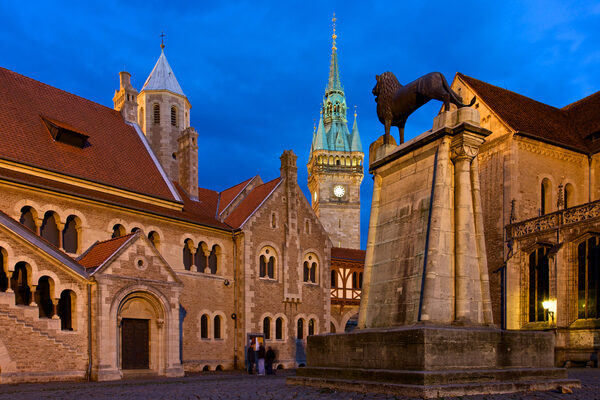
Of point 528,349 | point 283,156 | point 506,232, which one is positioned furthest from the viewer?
point 283,156

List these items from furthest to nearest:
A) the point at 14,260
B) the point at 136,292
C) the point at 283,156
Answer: the point at 283,156, the point at 136,292, the point at 14,260

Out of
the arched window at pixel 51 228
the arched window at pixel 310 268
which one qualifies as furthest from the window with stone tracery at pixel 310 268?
the arched window at pixel 51 228

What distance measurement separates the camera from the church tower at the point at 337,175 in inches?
3770

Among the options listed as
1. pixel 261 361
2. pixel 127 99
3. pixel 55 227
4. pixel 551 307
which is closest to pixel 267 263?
pixel 261 361

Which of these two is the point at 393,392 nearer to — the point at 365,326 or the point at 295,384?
the point at 365,326

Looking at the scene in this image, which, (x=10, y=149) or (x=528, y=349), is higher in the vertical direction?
(x=10, y=149)

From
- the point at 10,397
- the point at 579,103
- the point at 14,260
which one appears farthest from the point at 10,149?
the point at 579,103

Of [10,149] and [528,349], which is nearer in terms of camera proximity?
[528,349]

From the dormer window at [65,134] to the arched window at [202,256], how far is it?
829 centimetres

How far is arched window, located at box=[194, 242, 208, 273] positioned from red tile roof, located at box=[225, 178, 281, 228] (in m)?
2.56

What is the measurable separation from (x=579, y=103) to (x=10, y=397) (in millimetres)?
38923

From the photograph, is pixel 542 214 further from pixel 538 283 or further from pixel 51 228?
pixel 51 228

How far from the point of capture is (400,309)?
11250 millimetres

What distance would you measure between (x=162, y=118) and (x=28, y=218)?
68.4 feet
